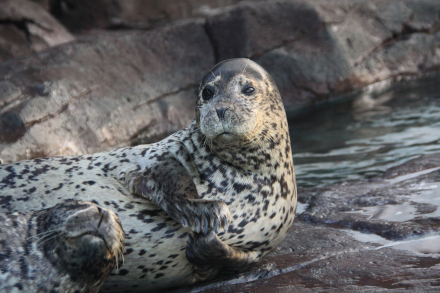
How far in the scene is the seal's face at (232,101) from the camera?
3.53 meters

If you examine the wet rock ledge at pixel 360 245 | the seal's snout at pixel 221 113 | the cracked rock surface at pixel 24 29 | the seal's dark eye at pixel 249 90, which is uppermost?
the cracked rock surface at pixel 24 29

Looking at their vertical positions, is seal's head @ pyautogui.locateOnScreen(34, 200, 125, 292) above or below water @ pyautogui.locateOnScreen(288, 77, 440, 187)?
above

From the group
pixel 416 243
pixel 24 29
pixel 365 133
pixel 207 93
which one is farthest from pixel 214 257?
pixel 24 29

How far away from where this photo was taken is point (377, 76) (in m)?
10.4

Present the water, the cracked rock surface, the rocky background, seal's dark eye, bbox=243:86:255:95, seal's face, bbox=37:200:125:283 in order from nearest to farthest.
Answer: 1. seal's face, bbox=37:200:125:283
2. the rocky background
3. seal's dark eye, bbox=243:86:255:95
4. the water
5. the cracked rock surface

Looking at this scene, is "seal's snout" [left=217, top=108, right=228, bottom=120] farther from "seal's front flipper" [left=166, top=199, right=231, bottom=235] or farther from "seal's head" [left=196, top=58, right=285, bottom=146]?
"seal's front flipper" [left=166, top=199, right=231, bottom=235]

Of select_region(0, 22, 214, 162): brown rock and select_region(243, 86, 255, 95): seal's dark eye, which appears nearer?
select_region(243, 86, 255, 95): seal's dark eye

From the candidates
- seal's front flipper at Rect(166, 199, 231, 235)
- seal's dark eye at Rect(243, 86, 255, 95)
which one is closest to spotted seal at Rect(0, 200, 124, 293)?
seal's front flipper at Rect(166, 199, 231, 235)

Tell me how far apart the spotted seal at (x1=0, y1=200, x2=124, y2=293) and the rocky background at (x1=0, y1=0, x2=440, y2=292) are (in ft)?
3.03

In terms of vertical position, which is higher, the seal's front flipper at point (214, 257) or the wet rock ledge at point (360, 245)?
the seal's front flipper at point (214, 257)

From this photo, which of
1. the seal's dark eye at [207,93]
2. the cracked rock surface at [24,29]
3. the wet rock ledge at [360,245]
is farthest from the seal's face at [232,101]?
the cracked rock surface at [24,29]

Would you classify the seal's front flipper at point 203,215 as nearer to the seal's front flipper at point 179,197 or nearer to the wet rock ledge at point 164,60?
the seal's front flipper at point 179,197

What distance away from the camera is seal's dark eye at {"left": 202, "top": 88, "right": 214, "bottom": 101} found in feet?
12.6

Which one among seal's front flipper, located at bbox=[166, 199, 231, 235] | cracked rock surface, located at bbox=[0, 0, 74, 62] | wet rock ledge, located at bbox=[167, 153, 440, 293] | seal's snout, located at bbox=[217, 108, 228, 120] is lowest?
wet rock ledge, located at bbox=[167, 153, 440, 293]
